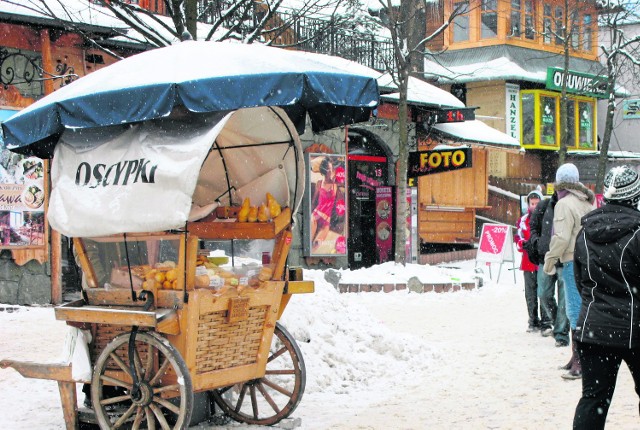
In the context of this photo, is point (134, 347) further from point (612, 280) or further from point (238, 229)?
point (612, 280)

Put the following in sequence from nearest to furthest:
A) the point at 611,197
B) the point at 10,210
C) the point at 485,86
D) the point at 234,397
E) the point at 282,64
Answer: the point at 611,197 < the point at 282,64 < the point at 234,397 < the point at 10,210 < the point at 485,86

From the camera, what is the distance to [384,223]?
71.9ft

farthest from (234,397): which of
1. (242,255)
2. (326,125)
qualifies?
(326,125)

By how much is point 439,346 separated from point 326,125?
13.6ft

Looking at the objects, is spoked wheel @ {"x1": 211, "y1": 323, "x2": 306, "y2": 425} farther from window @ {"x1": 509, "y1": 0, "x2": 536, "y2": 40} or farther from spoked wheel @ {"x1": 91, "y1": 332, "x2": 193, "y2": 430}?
window @ {"x1": 509, "y1": 0, "x2": 536, "y2": 40}

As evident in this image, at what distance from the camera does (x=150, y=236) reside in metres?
6.45

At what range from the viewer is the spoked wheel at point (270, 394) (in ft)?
22.6

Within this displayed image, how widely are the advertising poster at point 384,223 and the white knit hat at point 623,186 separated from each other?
16.5 meters

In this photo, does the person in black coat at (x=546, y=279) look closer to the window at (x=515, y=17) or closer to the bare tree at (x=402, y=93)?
the bare tree at (x=402, y=93)

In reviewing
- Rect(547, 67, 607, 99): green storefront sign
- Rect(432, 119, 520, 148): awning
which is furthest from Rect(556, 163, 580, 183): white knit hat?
Rect(547, 67, 607, 99): green storefront sign

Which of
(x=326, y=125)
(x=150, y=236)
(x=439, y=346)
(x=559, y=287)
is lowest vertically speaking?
(x=439, y=346)

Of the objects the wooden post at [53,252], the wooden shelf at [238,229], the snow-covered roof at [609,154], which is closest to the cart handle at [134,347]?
the wooden shelf at [238,229]

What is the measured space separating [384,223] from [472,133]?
13.2ft

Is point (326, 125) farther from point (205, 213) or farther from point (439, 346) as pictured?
point (439, 346)
